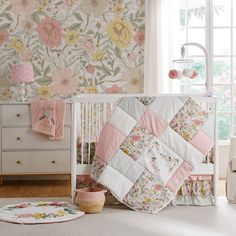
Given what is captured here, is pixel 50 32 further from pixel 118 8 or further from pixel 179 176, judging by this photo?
pixel 179 176

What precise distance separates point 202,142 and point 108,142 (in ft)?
2.10

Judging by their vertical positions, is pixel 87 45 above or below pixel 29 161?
above

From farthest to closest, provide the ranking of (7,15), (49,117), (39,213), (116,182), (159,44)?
(7,15), (159,44), (49,117), (116,182), (39,213)

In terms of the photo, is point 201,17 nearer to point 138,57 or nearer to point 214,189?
point 138,57

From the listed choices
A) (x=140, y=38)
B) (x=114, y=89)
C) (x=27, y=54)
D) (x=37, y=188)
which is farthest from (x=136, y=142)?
(x=27, y=54)

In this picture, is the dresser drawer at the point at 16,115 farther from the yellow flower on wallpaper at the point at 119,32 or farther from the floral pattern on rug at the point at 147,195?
the floral pattern on rug at the point at 147,195

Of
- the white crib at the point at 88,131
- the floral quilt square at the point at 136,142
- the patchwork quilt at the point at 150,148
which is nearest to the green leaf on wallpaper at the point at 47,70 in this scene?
the white crib at the point at 88,131

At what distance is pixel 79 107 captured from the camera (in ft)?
12.7

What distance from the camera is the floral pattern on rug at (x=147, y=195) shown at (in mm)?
3660

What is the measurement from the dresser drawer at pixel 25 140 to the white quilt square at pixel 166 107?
4.55 ft

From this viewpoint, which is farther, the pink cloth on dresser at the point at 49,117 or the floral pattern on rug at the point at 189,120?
the pink cloth on dresser at the point at 49,117

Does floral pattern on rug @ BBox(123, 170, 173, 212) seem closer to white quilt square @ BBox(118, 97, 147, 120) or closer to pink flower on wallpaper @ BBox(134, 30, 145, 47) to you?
white quilt square @ BBox(118, 97, 147, 120)

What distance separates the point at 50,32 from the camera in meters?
5.41

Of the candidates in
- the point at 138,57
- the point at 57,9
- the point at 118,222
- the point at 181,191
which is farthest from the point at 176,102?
the point at 57,9
